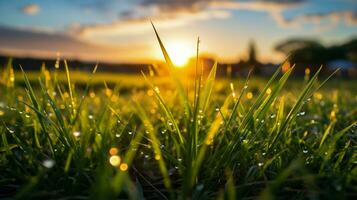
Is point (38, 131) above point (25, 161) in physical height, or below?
above

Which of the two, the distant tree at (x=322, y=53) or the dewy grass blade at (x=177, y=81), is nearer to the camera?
the dewy grass blade at (x=177, y=81)

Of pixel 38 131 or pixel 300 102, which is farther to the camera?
pixel 38 131

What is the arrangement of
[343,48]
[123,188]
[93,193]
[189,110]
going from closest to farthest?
[93,193], [123,188], [189,110], [343,48]

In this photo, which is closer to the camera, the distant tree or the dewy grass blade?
the dewy grass blade

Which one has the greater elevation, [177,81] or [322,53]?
[322,53]

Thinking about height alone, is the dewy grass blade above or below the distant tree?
below

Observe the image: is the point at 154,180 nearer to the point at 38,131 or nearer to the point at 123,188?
the point at 123,188

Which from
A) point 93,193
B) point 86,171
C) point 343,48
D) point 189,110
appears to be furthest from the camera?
point 343,48

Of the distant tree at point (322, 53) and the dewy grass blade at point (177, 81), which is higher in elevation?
the distant tree at point (322, 53)

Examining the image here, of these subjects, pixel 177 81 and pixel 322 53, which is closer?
pixel 177 81

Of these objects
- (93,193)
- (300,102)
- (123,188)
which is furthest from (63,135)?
(300,102)

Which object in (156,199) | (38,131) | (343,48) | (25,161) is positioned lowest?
(156,199)
